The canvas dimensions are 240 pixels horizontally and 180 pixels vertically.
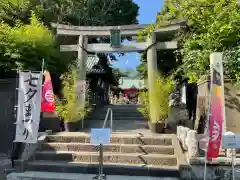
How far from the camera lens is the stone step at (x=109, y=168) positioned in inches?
316

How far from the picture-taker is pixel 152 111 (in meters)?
11.1

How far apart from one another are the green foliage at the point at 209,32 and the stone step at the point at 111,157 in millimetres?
3230

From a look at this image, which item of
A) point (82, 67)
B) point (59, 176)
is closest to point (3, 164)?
point (59, 176)

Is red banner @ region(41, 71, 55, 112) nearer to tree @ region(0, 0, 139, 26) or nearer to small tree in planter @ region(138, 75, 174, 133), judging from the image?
small tree in planter @ region(138, 75, 174, 133)

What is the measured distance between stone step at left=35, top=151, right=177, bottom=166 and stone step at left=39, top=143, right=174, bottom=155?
0.25m

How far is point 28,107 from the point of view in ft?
27.0

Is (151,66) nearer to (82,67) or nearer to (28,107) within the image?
(82,67)

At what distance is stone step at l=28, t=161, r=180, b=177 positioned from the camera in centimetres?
802

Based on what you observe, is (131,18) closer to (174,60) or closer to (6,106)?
(174,60)

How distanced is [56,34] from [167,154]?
8.22 meters

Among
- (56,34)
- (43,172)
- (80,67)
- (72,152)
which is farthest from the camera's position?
(56,34)

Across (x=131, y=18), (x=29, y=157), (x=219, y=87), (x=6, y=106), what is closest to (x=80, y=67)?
(x=6, y=106)

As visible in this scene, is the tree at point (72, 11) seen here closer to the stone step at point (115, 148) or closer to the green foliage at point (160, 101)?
the stone step at point (115, 148)

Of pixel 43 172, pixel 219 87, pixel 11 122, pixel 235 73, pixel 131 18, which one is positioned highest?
pixel 131 18
